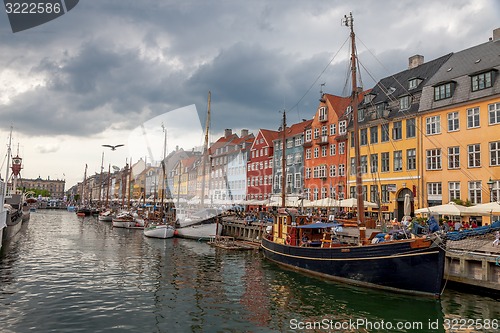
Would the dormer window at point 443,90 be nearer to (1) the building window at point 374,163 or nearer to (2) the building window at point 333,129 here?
(1) the building window at point 374,163

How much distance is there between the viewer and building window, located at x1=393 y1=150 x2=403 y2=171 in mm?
42375

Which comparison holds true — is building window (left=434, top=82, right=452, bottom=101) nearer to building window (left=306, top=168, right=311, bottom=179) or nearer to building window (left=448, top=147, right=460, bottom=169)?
building window (left=448, top=147, right=460, bottom=169)

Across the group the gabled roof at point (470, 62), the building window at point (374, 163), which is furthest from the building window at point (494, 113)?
the building window at point (374, 163)

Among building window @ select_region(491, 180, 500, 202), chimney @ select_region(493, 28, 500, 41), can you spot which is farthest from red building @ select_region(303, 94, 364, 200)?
building window @ select_region(491, 180, 500, 202)

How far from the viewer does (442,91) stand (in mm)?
38750

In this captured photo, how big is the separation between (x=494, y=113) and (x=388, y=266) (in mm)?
22762

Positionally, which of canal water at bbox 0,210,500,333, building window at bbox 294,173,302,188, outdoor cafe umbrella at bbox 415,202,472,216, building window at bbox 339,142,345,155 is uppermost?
building window at bbox 339,142,345,155

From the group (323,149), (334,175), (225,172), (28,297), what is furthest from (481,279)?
(225,172)

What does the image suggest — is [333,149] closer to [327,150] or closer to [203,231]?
[327,150]

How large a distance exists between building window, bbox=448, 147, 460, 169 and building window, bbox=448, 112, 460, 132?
6.38ft

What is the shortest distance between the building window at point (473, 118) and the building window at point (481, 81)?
2.02 metres

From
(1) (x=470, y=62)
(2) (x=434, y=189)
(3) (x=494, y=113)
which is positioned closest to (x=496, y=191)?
(2) (x=434, y=189)

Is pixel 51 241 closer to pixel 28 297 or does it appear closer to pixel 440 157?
pixel 28 297

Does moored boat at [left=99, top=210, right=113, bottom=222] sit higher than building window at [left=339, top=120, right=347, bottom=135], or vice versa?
building window at [left=339, top=120, right=347, bottom=135]
